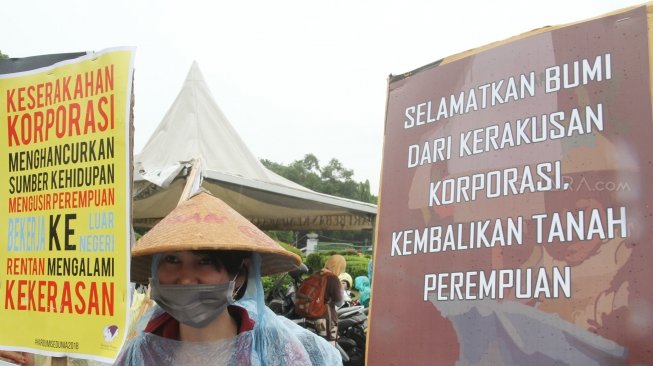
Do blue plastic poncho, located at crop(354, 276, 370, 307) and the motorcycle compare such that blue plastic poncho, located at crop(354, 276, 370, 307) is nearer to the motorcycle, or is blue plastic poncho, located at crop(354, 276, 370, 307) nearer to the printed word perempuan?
the motorcycle

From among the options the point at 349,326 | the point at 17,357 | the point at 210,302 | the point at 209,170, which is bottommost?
the point at 349,326

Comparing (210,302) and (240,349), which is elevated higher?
(210,302)

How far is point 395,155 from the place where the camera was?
286 centimetres

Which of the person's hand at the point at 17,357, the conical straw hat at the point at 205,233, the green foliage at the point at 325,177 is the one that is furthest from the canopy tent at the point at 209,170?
the green foliage at the point at 325,177

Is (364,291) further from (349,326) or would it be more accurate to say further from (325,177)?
(325,177)

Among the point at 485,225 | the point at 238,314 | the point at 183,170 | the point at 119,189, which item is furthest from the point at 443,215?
the point at 183,170

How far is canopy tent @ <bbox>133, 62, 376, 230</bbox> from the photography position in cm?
557

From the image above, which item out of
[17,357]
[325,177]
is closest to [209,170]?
[17,357]

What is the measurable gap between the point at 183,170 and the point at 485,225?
333 centimetres

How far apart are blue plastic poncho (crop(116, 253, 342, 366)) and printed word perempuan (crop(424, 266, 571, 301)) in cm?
87

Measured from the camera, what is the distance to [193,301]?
64.6 inches

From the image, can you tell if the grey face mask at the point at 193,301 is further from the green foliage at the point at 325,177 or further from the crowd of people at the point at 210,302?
the green foliage at the point at 325,177

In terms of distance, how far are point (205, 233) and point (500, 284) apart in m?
1.27

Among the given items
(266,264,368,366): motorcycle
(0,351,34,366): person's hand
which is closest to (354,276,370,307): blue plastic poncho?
(266,264,368,366): motorcycle
